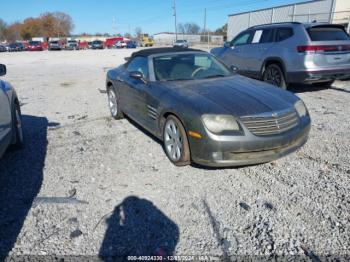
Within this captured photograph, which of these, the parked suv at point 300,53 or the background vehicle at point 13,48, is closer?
the parked suv at point 300,53

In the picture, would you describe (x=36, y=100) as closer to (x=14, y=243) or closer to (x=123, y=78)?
(x=123, y=78)

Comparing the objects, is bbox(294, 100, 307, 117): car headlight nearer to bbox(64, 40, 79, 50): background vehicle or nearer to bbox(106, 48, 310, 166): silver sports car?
bbox(106, 48, 310, 166): silver sports car

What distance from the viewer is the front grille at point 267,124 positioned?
10.5ft

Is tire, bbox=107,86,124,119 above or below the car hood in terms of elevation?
below

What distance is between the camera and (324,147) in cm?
426

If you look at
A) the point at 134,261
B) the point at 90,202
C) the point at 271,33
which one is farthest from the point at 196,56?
the point at 271,33

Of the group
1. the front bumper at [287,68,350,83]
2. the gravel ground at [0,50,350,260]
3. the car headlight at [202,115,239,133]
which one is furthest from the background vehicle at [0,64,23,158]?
the front bumper at [287,68,350,83]

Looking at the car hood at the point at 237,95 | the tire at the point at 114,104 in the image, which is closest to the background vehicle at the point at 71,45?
the tire at the point at 114,104

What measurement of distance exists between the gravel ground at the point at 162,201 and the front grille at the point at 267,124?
59cm

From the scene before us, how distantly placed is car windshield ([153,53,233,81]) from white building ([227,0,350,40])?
20.6 meters

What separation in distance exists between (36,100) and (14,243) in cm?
666

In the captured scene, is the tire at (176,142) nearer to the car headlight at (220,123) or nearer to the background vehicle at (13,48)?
the car headlight at (220,123)

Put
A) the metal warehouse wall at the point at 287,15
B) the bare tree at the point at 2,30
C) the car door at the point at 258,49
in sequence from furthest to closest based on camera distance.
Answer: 1. the bare tree at the point at 2,30
2. the metal warehouse wall at the point at 287,15
3. the car door at the point at 258,49

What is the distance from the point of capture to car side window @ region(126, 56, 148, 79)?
4.66m
